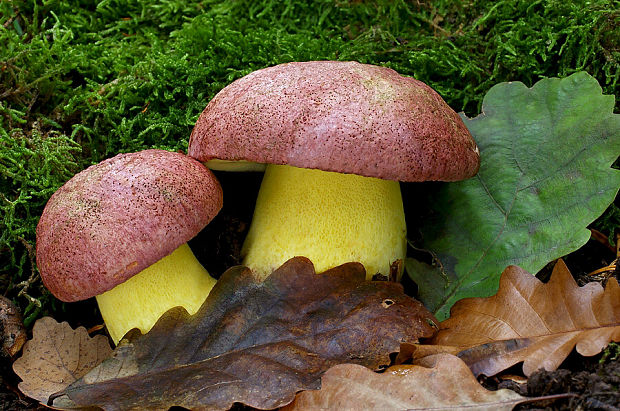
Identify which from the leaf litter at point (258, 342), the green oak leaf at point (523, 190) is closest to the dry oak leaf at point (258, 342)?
the leaf litter at point (258, 342)

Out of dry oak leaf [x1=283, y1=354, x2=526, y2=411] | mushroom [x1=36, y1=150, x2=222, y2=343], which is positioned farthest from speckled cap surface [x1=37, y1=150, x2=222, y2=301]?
dry oak leaf [x1=283, y1=354, x2=526, y2=411]

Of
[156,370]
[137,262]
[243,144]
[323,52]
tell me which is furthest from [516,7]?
[156,370]

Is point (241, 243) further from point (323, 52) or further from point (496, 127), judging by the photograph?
point (496, 127)

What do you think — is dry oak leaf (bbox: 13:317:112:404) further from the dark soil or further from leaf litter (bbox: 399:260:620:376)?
leaf litter (bbox: 399:260:620:376)

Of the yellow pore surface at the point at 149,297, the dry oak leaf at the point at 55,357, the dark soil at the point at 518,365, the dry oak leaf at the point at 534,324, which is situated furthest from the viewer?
the yellow pore surface at the point at 149,297

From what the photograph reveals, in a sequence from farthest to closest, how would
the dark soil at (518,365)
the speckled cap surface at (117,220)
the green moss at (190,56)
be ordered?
the green moss at (190,56) < the speckled cap surface at (117,220) < the dark soil at (518,365)

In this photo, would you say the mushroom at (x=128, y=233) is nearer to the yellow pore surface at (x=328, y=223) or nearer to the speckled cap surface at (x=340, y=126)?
the speckled cap surface at (x=340, y=126)
